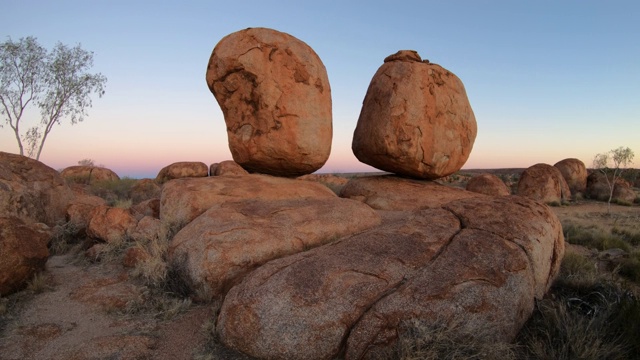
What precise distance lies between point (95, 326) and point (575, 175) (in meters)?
27.1

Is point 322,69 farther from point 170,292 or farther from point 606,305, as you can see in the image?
point 606,305

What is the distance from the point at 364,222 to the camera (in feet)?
20.7

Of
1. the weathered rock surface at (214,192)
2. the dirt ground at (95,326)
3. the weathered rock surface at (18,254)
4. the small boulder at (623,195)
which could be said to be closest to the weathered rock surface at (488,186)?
the small boulder at (623,195)

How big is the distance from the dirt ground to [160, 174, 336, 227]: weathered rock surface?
1429mm

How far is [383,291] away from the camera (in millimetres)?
4031

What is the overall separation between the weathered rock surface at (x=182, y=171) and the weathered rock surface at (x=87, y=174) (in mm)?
3292

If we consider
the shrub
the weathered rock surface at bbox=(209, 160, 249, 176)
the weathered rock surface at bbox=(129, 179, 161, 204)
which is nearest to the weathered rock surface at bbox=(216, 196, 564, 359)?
the shrub

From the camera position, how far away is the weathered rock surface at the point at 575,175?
2428cm

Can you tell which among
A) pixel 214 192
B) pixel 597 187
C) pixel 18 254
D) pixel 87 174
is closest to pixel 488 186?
pixel 597 187

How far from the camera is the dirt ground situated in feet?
13.4

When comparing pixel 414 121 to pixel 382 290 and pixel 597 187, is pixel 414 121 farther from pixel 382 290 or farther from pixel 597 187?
pixel 597 187

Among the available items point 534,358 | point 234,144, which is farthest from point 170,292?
point 534,358

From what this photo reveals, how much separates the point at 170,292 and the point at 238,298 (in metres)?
1.67

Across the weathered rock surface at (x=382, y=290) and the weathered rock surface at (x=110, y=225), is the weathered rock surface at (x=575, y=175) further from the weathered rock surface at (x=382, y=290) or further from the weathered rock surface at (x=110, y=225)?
the weathered rock surface at (x=110, y=225)
